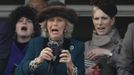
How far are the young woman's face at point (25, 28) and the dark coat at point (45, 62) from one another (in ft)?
1.65

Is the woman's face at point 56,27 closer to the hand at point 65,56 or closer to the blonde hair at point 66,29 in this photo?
the blonde hair at point 66,29

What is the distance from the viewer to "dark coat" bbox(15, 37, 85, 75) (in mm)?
4344

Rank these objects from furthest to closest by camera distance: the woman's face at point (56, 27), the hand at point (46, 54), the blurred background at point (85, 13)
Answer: the blurred background at point (85, 13) → the woman's face at point (56, 27) → the hand at point (46, 54)

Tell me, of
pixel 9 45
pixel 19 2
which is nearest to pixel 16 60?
pixel 9 45

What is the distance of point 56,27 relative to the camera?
4.36 meters

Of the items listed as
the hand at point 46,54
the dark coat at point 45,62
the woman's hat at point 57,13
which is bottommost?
the dark coat at point 45,62

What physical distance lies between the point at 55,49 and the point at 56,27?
0.76 feet

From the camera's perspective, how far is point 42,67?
4332mm

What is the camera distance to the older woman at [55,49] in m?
4.23

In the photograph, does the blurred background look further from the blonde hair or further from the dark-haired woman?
the blonde hair

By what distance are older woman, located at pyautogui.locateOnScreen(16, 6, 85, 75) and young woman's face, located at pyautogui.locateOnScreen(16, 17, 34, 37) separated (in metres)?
0.49

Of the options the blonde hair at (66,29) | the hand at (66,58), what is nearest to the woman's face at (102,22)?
the blonde hair at (66,29)

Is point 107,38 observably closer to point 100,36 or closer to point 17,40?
point 100,36

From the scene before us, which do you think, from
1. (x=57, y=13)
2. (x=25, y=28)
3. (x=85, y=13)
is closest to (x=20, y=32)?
(x=25, y=28)
